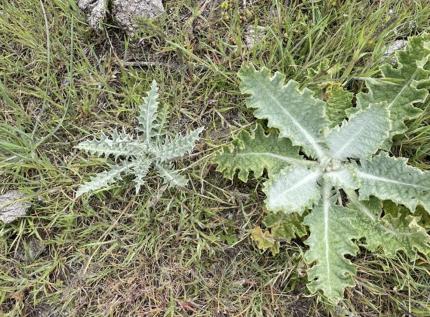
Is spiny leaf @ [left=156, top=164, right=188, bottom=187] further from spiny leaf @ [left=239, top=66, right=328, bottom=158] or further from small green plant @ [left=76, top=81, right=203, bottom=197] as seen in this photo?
spiny leaf @ [left=239, top=66, right=328, bottom=158]

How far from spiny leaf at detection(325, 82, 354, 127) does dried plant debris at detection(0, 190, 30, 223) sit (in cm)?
144

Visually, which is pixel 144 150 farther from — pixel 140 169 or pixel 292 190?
pixel 292 190

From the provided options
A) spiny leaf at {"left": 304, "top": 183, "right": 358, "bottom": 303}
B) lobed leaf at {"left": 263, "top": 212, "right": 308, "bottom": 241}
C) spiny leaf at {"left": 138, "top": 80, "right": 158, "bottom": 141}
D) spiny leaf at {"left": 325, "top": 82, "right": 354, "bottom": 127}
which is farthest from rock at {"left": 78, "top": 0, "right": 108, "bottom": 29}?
spiny leaf at {"left": 304, "top": 183, "right": 358, "bottom": 303}

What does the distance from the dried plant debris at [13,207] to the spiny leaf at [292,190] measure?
1156mm

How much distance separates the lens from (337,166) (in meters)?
2.44

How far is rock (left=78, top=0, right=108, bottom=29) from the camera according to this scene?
269 cm

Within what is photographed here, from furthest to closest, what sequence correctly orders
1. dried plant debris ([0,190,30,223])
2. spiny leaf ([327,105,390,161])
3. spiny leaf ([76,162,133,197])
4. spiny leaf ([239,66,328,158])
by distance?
dried plant debris ([0,190,30,223]), spiny leaf ([76,162,133,197]), spiny leaf ([239,66,328,158]), spiny leaf ([327,105,390,161])

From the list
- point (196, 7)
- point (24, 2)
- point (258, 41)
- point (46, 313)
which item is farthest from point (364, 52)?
point (46, 313)

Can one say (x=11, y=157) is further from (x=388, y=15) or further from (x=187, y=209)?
(x=388, y=15)

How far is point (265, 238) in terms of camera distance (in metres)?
2.47

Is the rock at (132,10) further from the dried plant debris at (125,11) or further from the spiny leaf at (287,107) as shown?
the spiny leaf at (287,107)

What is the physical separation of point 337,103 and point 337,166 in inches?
10.6

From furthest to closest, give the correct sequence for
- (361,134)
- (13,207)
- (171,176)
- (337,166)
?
(13,207)
(171,176)
(337,166)
(361,134)

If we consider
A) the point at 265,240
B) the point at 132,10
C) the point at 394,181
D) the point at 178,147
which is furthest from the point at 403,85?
the point at 132,10
